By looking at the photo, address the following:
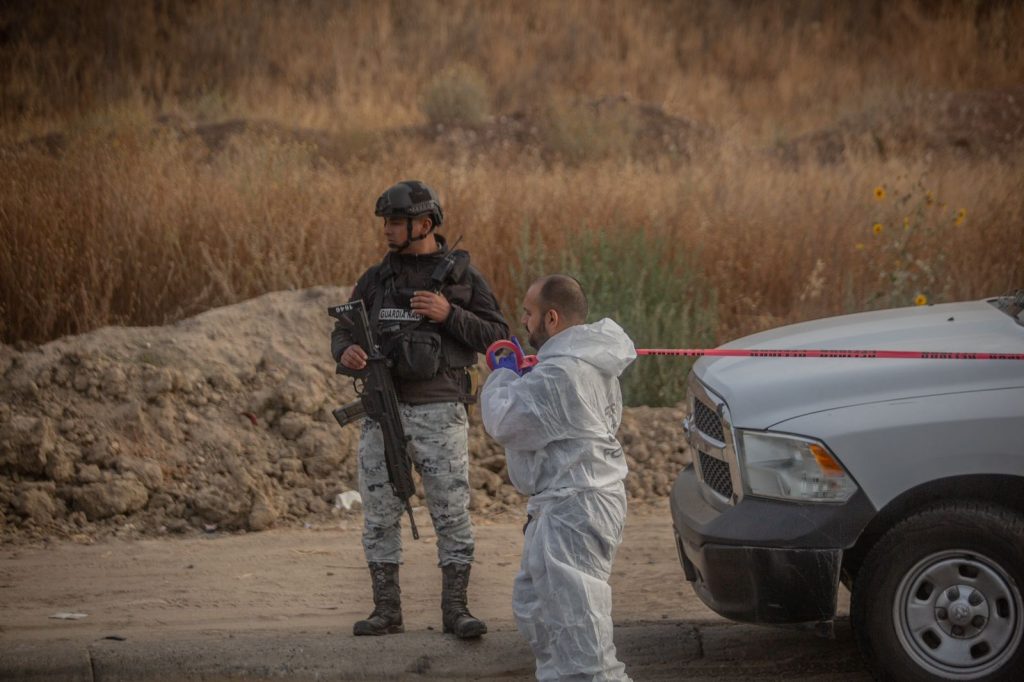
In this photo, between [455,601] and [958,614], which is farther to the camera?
[455,601]

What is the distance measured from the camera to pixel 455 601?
557 centimetres

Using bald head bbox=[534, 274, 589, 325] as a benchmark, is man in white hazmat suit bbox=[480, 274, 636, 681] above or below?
below

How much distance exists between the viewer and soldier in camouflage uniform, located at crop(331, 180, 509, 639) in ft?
17.9

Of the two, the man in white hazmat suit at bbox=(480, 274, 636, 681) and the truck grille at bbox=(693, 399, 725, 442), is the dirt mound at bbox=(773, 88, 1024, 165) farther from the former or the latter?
the man in white hazmat suit at bbox=(480, 274, 636, 681)

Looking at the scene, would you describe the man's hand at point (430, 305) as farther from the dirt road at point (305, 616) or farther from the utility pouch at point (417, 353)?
the dirt road at point (305, 616)

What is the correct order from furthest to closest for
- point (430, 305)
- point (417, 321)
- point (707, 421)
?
point (417, 321), point (430, 305), point (707, 421)

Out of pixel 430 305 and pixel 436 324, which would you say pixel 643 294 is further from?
pixel 430 305

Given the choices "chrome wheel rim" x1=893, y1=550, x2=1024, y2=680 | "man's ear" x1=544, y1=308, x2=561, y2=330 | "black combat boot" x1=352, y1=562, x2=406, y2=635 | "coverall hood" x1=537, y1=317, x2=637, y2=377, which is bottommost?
"black combat boot" x1=352, y1=562, x2=406, y2=635

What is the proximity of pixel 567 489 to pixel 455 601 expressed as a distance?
1382mm

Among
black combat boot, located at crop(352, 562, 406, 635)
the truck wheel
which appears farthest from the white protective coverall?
black combat boot, located at crop(352, 562, 406, 635)

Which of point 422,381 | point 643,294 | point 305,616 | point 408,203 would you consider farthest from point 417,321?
point 643,294

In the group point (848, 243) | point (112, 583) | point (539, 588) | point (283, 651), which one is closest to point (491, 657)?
point (283, 651)

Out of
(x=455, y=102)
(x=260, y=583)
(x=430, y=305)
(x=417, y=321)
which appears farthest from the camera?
(x=455, y=102)

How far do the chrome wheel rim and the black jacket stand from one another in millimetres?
1903
